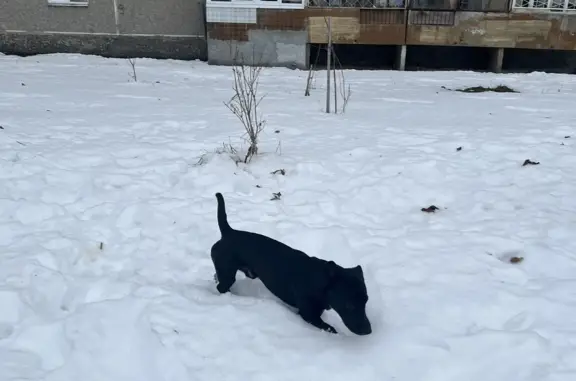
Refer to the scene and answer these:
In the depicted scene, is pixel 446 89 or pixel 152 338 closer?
pixel 152 338

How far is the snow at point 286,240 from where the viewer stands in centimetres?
221

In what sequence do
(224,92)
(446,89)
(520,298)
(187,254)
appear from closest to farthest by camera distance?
(520,298) < (187,254) < (224,92) < (446,89)

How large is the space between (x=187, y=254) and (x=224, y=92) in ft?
19.3

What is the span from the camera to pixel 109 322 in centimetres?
238

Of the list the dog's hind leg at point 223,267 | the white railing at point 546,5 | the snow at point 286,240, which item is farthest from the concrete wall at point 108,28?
the dog's hind leg at point 223,267

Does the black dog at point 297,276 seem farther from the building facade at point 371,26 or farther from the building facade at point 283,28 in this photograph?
the building facade at point 371,26

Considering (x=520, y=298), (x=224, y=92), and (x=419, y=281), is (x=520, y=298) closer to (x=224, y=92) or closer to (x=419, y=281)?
(x=419, y=281)

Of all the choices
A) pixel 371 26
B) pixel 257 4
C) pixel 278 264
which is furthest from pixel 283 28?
pixel 278 264

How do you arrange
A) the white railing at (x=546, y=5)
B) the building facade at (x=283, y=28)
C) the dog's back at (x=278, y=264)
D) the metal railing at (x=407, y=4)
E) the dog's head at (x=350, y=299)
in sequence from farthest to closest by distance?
the metal railing at (x=407, y=4), the building facade at (x=283, y=28), the white railing at (x=546, y=5), the dog's back at (x=278, y=264), the dog's head at (x=350, y=299)

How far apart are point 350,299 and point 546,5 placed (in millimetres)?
12887

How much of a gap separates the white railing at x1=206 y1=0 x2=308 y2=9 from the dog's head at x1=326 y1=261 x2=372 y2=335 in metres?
11.1

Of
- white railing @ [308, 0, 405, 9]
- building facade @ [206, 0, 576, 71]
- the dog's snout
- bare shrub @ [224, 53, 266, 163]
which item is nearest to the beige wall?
building facade @ [206, 0, 576, 71]

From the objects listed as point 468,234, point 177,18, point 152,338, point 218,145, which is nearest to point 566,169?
point 468,234

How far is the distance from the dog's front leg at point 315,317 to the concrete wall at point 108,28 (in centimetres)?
1208
